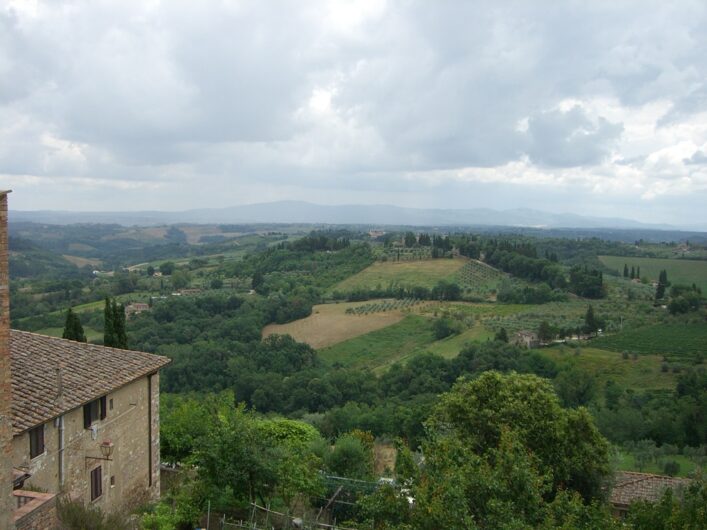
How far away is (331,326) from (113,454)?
190 feet

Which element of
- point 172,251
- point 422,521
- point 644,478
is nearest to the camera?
point 422,521

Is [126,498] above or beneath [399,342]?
above

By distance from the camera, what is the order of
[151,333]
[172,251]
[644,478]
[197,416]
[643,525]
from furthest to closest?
[172,251]
[151,333]
[644,478]
[197,416]
[643,525]

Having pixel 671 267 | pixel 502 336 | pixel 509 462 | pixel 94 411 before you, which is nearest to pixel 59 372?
pixel 94 411

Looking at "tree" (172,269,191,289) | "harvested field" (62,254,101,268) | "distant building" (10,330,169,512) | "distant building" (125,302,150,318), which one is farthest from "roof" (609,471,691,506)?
"harvested field" (62,254,101,268)

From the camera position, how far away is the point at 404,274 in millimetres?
95250

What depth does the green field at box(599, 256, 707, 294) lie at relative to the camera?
97.2 meters

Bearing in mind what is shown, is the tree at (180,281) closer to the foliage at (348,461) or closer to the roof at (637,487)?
the roof at (637,487)

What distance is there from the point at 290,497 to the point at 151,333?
54973mm

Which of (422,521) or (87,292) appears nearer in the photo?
(422,521)

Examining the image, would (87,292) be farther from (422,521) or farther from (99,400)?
(422,521)

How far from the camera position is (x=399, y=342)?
6694cm


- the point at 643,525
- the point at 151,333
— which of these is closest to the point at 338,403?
the point at 151,333

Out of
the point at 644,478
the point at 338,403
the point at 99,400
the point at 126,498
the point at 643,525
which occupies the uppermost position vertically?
the point at 99,400
